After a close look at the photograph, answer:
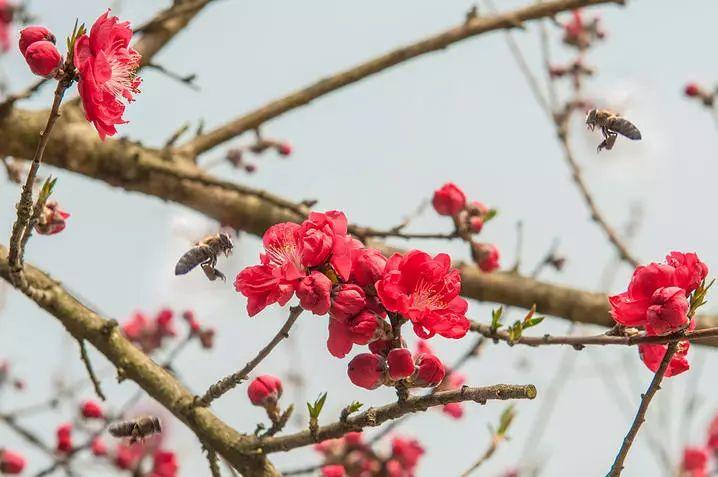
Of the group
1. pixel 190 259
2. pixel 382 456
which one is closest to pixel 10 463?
pixel 382 456

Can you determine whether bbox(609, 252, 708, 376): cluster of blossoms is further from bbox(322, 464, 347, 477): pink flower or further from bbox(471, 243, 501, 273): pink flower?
bbox(322, 464, 347, 477): pink flower

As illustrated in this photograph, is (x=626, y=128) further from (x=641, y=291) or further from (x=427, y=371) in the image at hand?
(x=427, y=371)

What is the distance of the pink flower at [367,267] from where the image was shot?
1.84 metres

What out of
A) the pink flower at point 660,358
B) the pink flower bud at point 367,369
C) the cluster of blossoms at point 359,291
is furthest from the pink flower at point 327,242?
the pink flower at point 660,358

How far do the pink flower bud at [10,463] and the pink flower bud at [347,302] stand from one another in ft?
11.3

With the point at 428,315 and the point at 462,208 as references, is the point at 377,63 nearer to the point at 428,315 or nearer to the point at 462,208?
the point at 462,208

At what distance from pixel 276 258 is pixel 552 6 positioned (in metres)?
2.73

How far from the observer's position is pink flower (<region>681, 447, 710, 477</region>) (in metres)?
5.26

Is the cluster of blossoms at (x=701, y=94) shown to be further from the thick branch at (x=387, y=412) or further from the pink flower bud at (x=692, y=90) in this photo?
the thick branch at (x=387, y=412)

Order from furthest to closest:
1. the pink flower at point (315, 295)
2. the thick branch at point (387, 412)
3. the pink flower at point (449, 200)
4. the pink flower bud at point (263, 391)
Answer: the pink flower at point (449, 200) → the pink flower bud at point (263, 391) → the pink flower at point (315, 295) → the thick branch at point (387, 412)

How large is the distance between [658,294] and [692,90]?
3.69m

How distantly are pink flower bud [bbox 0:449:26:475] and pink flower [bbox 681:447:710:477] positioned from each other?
3.89 metres

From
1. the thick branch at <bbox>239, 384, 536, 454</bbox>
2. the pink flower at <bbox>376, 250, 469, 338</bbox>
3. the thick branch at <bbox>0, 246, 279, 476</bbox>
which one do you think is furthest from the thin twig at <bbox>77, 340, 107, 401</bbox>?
the pink flower at <bbox>376, 250, 469, 338</bbox>

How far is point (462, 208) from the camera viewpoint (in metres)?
3.20
